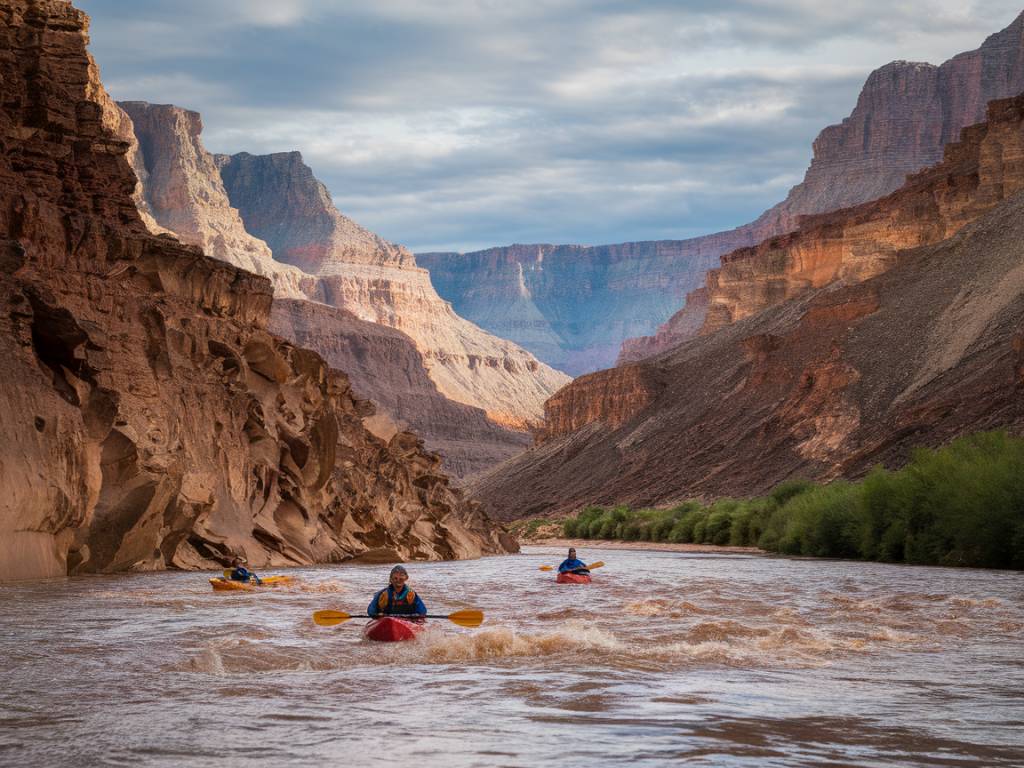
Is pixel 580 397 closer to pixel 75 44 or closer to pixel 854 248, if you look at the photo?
pixel 854 248

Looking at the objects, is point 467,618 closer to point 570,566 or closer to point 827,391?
point 570,566

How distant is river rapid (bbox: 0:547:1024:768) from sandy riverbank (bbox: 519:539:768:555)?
42.5 meters

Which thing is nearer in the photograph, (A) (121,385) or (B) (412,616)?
(B) (412,616)

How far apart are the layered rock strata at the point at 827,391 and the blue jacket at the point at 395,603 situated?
188 ft

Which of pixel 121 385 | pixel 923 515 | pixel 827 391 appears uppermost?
pixel 827 391

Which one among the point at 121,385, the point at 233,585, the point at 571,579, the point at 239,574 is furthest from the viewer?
the point at 571,579

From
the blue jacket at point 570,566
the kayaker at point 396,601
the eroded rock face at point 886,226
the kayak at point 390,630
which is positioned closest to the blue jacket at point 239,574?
the kayaker at point 396,601

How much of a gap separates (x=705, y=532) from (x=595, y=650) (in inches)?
2597

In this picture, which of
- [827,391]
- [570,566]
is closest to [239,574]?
[570,566]

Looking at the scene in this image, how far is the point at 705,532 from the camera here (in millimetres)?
85312

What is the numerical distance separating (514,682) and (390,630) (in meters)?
5.25

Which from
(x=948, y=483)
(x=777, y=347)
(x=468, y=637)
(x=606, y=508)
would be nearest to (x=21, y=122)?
(x=468, y=637)

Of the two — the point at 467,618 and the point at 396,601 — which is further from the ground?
the point at 396,601

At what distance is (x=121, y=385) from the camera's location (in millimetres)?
35906
